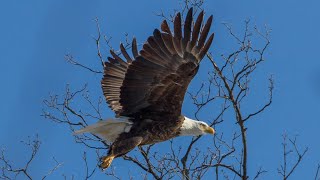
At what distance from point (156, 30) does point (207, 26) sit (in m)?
0.51

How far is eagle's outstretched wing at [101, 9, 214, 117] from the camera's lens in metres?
4.93

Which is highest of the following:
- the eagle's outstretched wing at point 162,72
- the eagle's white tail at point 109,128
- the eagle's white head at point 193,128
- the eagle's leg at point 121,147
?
the eagle's outstretched wing at point 162,72

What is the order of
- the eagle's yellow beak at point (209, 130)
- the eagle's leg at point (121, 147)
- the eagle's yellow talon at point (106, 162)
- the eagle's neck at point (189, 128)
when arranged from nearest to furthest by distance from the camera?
the eagle's yellow talon at point (106, 162) → the eagle's leg at point (121, 147) → the eagle's neck at point (189, 128) → the eagle's yellow beak at point (209, 130)

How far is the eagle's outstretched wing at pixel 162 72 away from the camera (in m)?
4.93

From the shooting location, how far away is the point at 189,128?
5223 mm

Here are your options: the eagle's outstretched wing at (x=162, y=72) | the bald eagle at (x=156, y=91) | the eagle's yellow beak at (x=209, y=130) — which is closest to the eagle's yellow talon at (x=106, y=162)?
the bald eagle at (x=156, y=91)

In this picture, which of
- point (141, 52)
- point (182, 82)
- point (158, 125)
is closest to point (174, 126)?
point (158, 125)

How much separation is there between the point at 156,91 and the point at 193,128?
579mm

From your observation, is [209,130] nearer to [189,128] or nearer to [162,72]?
[189,128]

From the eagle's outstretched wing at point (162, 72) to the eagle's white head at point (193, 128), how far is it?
0.51 feet

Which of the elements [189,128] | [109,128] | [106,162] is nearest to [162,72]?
[189,128]

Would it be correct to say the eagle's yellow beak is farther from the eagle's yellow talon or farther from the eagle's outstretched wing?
the eagle's yellow talon

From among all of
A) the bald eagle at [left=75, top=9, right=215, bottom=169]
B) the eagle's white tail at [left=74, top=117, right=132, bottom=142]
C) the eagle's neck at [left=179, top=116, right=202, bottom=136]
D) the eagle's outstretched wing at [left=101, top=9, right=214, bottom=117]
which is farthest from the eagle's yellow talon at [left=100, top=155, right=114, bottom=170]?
the eagle's neck at [left=179, top=116, right=202, bottom=136]

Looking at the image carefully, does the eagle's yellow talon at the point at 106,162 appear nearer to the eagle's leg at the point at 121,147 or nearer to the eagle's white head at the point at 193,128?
the eagle's leg at the point at 121,147
